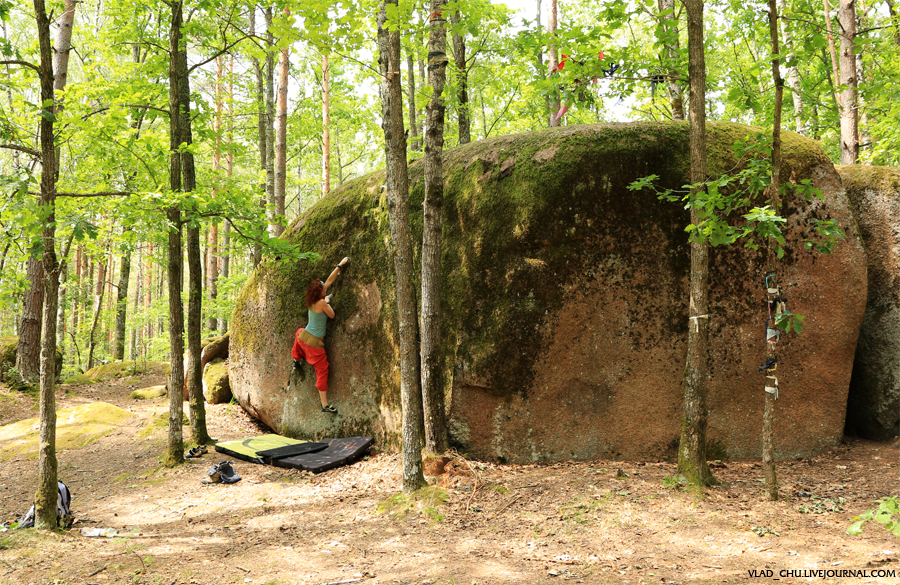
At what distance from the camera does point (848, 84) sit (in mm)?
8344

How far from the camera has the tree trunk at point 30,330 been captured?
11297 millimetres

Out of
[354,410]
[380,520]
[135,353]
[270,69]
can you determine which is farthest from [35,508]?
[135,353]

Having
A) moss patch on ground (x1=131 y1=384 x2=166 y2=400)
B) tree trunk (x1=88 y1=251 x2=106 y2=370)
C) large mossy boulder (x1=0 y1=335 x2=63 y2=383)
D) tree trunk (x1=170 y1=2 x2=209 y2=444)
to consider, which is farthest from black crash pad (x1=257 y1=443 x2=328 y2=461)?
tree trunk (x1=88 y1=251 x2=106 y2=370)

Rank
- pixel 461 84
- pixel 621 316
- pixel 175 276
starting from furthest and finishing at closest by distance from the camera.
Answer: pixel 461 84, pixel 175 276, pixel 621 316

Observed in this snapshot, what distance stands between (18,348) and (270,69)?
31.7 feet

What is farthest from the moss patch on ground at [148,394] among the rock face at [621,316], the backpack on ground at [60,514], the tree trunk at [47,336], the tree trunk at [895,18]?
the tree trunk at [895,18]

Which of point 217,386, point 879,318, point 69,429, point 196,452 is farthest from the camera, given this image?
point 217,386

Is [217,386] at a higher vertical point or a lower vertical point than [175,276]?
lower

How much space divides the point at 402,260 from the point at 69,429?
24.5ft

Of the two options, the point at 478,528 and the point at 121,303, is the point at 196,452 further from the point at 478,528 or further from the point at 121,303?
the point at 121,303

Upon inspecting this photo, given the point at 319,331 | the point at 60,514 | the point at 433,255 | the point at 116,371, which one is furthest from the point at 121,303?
the point at 433,255

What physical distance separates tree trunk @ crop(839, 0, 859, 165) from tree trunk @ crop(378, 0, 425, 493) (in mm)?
7163

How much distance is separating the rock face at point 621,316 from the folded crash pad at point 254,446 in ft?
10.0

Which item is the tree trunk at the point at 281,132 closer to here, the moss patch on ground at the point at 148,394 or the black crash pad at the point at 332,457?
the moss patch on ground at the point at 148,394
